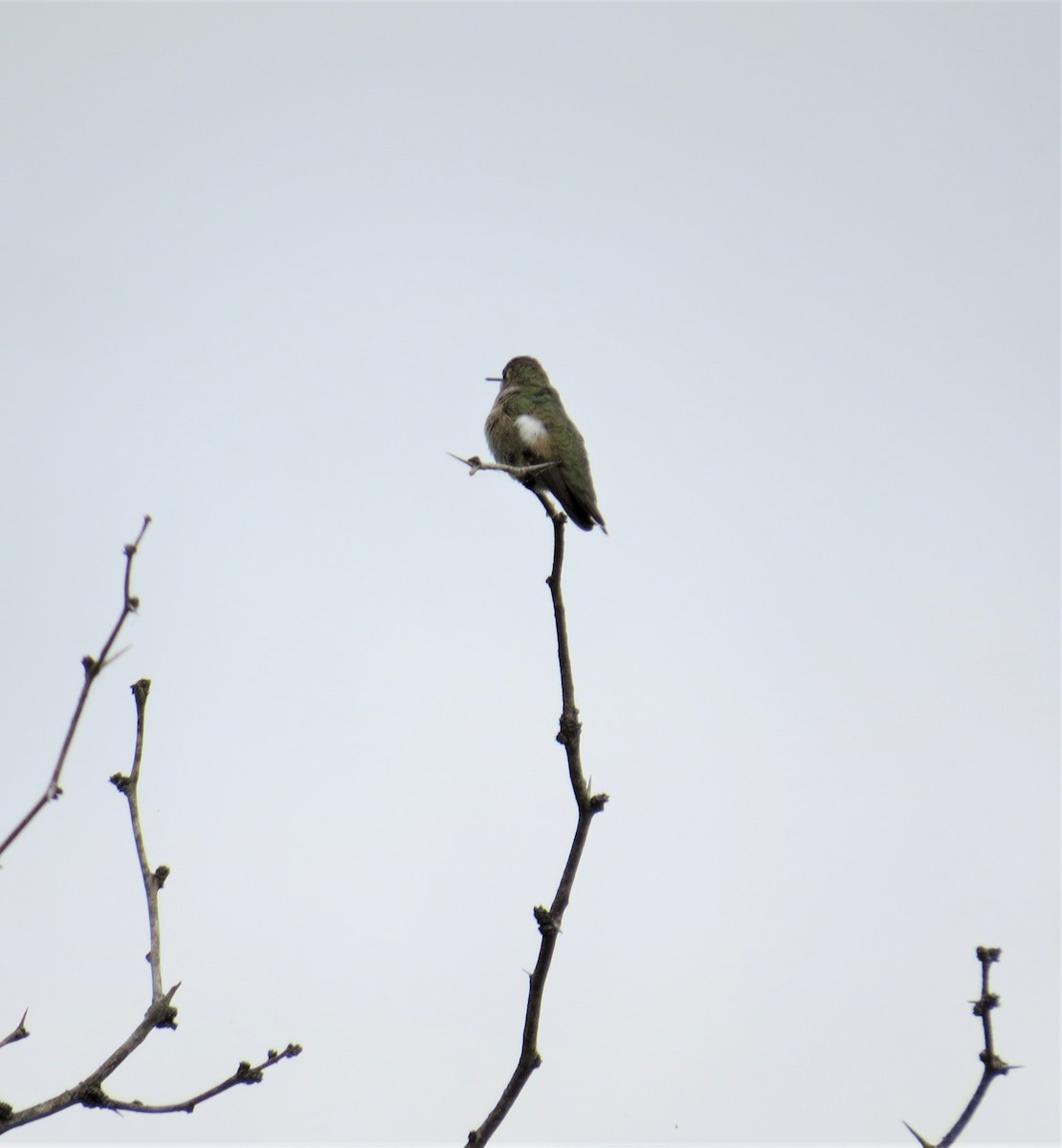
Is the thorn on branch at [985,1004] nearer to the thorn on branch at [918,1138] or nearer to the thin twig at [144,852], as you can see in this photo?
the thorn on branch at [918,1138]

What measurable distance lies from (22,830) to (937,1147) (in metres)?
2.21

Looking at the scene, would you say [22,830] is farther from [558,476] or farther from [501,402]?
[501,402]

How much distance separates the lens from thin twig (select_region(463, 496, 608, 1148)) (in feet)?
8.86

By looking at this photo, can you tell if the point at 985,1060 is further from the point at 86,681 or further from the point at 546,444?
the point at 546,444

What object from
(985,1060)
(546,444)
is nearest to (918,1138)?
(985,1060)

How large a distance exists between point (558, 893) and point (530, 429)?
18.7 feet

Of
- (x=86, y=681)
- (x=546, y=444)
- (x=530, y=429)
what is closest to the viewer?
(x=86, y=681)

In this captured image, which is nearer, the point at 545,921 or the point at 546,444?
the point at 545,921

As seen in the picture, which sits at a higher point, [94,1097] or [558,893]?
[558,893]

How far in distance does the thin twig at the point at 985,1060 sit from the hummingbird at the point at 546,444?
4.99 m

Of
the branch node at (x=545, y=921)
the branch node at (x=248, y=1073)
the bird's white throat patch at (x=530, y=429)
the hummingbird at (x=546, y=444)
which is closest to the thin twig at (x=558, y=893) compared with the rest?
the branch node at (x=545, y=921)

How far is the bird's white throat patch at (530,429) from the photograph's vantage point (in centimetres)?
826

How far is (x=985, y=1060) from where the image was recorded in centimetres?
283

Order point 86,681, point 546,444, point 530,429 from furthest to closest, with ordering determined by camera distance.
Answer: point 530,429 → point 546,444 → point 86,681
